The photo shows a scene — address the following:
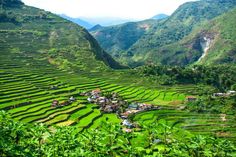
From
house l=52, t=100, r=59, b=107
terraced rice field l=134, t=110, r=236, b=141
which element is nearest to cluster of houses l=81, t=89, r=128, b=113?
terraced rice field l=134, t=110, r=236, b=141

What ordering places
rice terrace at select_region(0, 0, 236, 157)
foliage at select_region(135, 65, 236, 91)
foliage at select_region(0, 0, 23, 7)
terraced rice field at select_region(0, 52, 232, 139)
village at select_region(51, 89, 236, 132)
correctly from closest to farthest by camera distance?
rice terrace at select_region(0, 0, 236, 157)
terraced rice field at select_region(0, 52, 232, 139)
village at select_region(51, 89, 236, 132)
foliage at select_region(135, 65, 236, 91)
foliage at select_region(0, 0, 23, 7)

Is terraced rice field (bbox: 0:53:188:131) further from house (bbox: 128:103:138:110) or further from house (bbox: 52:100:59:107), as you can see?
house (bbox: 128:103:138:110)

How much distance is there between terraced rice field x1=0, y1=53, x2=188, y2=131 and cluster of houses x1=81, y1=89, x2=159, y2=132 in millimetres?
2217

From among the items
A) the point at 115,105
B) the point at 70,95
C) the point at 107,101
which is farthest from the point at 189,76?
the point at 70,95

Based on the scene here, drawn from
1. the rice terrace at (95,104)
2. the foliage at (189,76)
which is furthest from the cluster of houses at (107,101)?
the foliage at (189,76)

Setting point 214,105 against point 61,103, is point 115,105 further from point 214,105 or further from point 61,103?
point 214,105

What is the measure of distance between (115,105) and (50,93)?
48.3 feet

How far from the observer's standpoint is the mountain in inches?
4710

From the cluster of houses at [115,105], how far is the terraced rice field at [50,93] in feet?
7.27

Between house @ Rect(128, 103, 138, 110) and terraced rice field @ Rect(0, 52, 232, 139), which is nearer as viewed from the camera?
terraced rice field @ Rect(0, 52, 232, 139)

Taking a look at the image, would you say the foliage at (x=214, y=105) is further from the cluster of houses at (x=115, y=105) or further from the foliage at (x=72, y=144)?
the foliage at (x=72, y=144)

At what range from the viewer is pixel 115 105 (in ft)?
245

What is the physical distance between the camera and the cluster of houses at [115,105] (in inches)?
2827

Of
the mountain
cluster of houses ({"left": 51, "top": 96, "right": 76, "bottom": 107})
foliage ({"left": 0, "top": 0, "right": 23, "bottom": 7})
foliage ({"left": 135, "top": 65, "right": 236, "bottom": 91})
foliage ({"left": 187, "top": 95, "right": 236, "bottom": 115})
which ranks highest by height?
foliage ({"left": 0, "top": 0, "right": 23, "bottom": 7})
